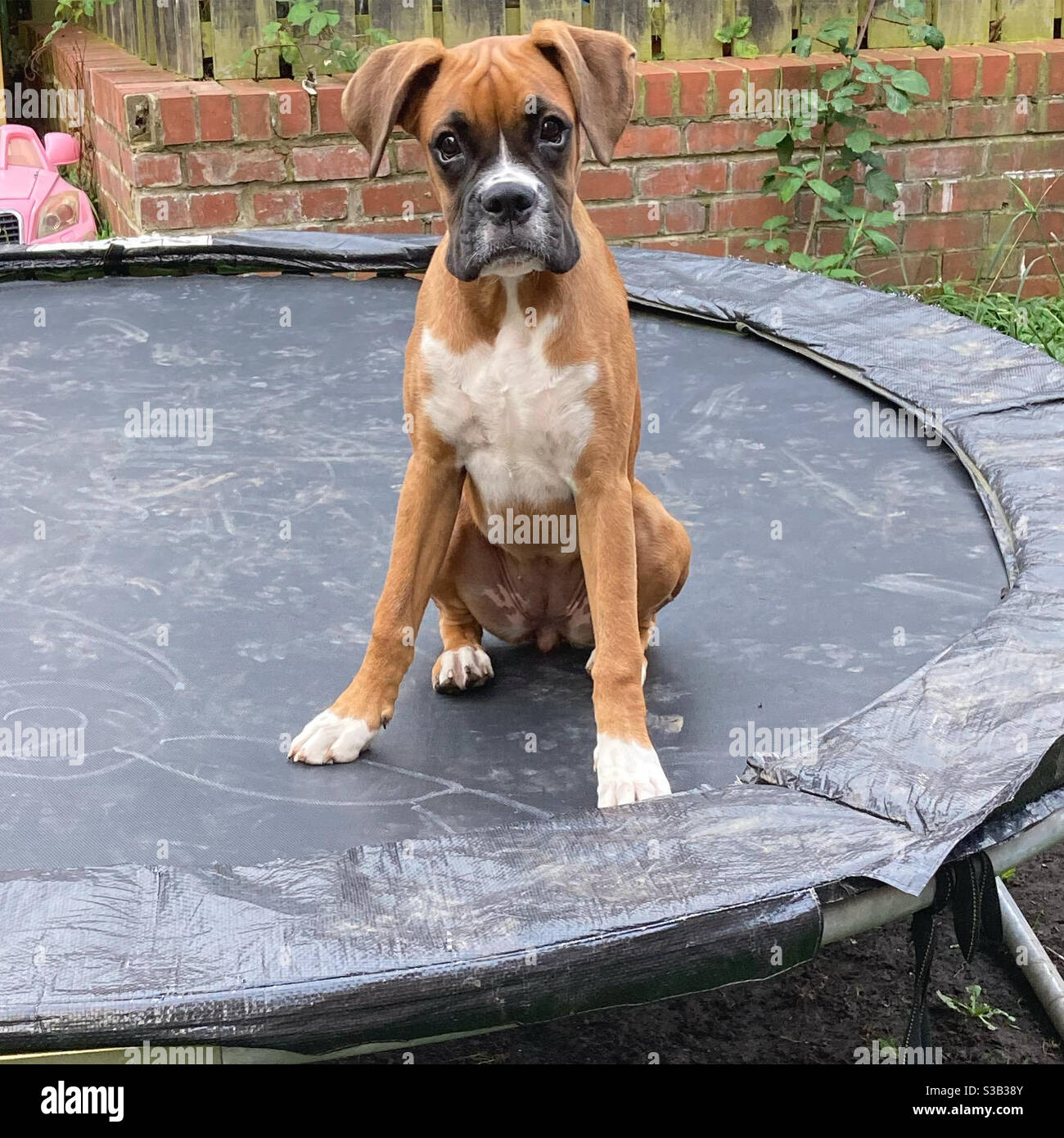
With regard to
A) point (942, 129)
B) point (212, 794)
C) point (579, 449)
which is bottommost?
point (212, 794)

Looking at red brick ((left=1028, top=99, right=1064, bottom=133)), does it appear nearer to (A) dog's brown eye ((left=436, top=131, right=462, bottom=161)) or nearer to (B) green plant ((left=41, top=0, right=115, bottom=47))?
(B) green plant ((left=41, top=0, right=115, bottom=47))

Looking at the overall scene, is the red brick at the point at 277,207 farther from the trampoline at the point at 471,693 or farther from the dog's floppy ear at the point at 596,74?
the dog's floppy ear at the point at 596,74

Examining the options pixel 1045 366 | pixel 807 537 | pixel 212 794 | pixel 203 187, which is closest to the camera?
pixel 212 794

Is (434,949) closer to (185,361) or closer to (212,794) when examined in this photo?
(212,794)

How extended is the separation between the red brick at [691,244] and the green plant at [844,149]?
101 millimetres

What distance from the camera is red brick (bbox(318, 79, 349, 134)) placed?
12.3ft

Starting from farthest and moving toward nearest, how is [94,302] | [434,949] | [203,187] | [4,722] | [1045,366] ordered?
[203,187]
[94,302]
[1045,366]
[4,722]
[434,949]

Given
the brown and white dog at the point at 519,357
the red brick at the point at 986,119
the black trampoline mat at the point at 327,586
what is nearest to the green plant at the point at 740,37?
the red brick at the point at 986,119

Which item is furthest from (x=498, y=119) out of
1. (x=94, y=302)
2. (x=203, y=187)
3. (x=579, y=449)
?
(x=203, y=187)

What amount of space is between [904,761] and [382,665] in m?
0.61

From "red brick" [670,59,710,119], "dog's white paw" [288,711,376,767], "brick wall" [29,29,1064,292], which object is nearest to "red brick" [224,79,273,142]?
"brick wall" [29,29,1064,292]

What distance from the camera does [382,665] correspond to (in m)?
1.65

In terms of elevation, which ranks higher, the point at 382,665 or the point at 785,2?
the point at 785,2

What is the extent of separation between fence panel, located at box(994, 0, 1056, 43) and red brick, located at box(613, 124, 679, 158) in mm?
1161
